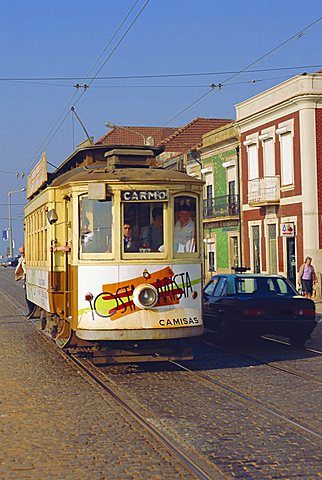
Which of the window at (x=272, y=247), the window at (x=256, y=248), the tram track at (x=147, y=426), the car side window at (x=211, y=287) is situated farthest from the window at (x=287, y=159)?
the tram track at (x=147, y=426)

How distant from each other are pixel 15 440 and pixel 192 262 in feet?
16.4

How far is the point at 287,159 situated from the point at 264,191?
224 cm

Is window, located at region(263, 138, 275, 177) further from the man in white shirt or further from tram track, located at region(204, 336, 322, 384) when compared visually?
the man in white shirt

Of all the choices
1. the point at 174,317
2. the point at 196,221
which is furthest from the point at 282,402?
the point at 196,221

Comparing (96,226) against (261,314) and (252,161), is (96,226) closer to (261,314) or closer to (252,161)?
(261,314)

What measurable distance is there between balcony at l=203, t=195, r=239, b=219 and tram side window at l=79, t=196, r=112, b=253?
1114 inches

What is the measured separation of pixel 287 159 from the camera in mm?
33969

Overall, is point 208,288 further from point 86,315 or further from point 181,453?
point 181,453

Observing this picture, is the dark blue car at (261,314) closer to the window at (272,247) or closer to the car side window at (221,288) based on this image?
the car side window at (221,288)

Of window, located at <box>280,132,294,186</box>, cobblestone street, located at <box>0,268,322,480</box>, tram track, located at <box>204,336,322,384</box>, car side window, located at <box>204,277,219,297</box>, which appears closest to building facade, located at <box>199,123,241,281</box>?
window, located at <box>280,132,294,186</box>

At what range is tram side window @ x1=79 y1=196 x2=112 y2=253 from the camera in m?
Result: 11.9

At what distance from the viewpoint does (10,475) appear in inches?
258

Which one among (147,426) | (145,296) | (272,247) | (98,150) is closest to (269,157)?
(272,247)

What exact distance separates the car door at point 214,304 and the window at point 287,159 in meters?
17.7
